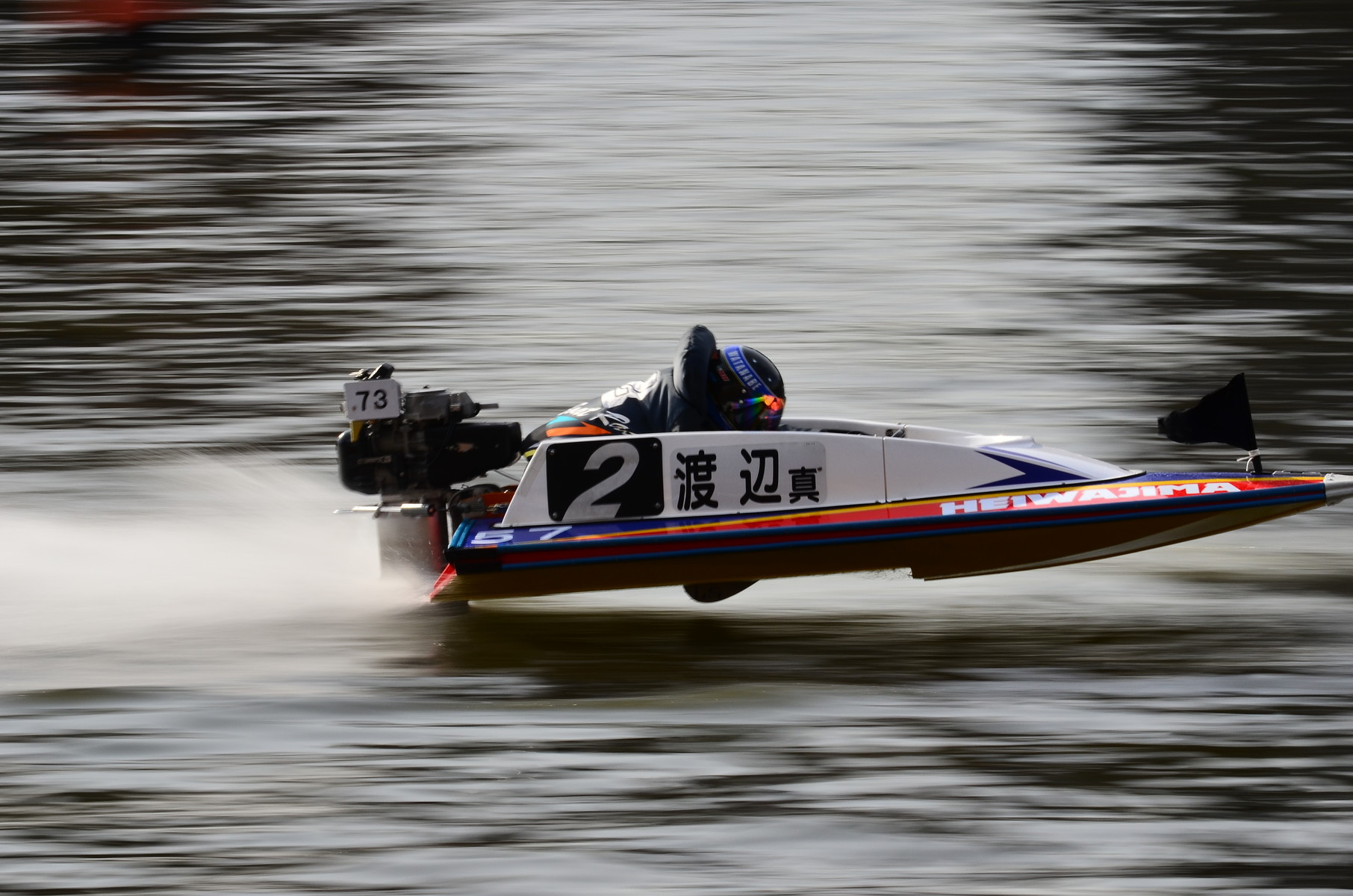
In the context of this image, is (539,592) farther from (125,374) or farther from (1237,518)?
(125,374)

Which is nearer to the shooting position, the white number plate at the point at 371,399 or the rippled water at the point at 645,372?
the rippled water at the point at 645,372

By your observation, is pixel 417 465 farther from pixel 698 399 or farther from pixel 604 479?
pixel 698 399

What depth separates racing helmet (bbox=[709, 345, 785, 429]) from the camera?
21.7ft

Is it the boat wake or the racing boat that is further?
the boat wake

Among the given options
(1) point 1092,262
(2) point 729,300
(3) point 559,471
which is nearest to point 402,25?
(2) point 729,300

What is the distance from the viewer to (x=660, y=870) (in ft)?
16.3

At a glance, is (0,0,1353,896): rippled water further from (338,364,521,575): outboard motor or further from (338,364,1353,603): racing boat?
(338,364,1353,603): racing boat

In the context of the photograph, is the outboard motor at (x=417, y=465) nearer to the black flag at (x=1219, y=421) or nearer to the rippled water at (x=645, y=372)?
the rippled water at (x=645, y=372)

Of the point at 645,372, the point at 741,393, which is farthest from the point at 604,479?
the point at 645,372

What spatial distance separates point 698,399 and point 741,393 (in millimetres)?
196

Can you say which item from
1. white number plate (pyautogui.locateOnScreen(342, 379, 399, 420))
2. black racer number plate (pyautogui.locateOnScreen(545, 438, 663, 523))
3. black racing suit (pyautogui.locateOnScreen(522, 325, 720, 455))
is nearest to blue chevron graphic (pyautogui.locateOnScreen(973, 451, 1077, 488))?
black racing suit (pyautogui.locateOnScreen(522, 325, 720, 455))

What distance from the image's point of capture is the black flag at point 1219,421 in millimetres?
6520

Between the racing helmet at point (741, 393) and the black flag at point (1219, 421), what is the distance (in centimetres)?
172

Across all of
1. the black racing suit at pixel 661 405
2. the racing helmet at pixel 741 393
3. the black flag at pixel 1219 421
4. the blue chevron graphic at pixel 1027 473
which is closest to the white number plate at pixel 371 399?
the black racing suit at pixel 661 405
